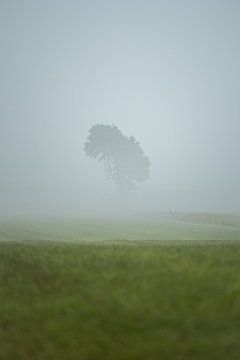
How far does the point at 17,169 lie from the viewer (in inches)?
6462

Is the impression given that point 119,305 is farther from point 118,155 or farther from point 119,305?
point 118,155

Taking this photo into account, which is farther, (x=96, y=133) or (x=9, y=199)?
(x=9, y=199)

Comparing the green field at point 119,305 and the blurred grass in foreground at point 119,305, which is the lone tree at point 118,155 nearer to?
the green field at point 119,305

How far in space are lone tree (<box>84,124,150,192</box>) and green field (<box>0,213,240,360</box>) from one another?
9375cm

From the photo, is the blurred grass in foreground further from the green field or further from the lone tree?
the lone tree

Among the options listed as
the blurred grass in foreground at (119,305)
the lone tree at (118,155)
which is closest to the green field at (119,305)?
the blurred grass in foreground at (119,305)

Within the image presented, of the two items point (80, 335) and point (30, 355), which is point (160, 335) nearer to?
point (80, 335)

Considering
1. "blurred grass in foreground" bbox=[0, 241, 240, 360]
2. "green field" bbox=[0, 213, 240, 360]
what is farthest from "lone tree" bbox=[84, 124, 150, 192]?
"blurred grass in foreground" bbox=[0, 241, 240, 360]

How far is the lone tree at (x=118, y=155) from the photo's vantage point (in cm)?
10806

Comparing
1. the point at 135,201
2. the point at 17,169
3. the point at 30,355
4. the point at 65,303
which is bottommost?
the point at 30,355

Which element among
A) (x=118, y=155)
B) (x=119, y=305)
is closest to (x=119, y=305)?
(x=119, y=305)

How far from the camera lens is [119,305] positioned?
1034cm

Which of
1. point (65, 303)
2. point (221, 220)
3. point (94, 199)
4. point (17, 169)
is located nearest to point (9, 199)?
point (94, 199)

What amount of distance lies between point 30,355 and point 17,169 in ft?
528
